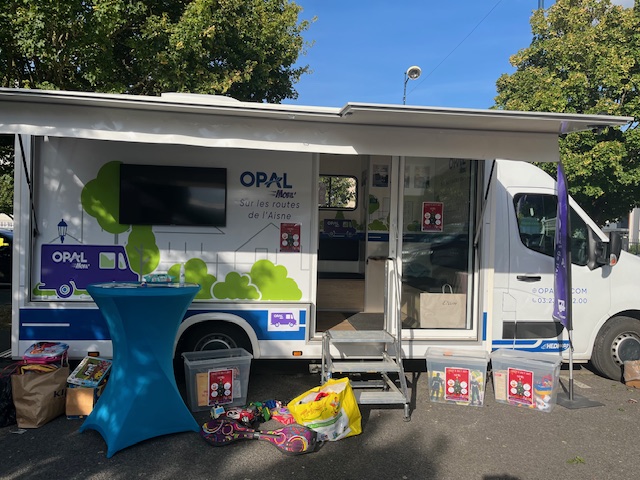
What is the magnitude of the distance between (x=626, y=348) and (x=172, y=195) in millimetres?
4990

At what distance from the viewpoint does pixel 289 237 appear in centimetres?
496

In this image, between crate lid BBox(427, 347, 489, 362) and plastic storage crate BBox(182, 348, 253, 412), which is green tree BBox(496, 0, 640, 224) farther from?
plastic storage crate BBox(182, 348, 253, 412)

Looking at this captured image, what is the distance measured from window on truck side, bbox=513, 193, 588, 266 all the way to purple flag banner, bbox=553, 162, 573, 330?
42cm

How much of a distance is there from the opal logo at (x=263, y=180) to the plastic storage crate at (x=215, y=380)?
5.36 feet

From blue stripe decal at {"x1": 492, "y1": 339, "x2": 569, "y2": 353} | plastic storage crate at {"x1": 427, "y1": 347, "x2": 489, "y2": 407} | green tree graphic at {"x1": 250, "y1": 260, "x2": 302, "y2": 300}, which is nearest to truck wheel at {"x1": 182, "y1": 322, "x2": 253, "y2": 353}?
green tree graphic at {"x1": 250, "y1": 260, "x2": 302, "y2": 300}

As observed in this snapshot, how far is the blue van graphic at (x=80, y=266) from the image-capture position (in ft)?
15.2

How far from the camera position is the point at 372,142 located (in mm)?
4434

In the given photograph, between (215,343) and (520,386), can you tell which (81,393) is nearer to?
(215,343)

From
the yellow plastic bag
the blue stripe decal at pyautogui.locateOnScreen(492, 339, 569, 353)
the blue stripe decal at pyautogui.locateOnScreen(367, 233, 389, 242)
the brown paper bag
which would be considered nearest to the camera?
the yellow plastic bag

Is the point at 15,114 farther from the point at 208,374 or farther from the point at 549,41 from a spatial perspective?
the point at 549,41

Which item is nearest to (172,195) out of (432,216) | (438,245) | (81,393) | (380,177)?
(81,393)

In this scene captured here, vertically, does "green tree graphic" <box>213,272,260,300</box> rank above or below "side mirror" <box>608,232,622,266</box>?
below

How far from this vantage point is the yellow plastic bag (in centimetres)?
386

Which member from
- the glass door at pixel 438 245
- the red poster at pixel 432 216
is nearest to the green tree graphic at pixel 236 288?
the glass door at pixel 438 245
